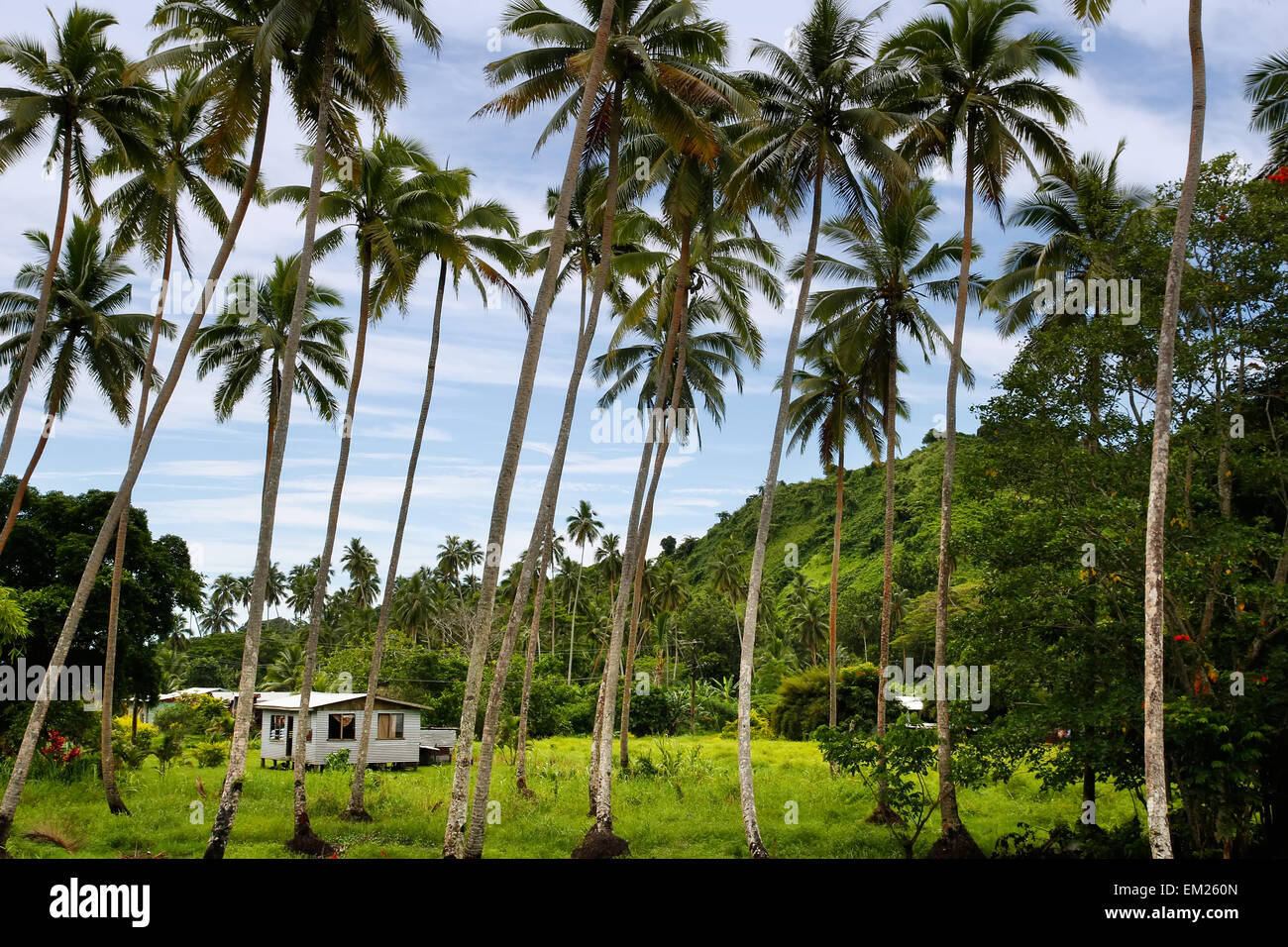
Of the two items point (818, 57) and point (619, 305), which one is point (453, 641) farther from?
point (818, 57)

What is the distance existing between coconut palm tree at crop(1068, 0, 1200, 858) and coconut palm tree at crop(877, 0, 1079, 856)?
5.19 metres

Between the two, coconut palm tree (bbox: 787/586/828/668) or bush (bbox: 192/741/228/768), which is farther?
coconut palm tree (bbox: 787/586/828/668)

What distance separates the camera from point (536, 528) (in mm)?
16859

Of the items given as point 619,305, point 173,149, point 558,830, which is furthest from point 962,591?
Answer: point 173,149

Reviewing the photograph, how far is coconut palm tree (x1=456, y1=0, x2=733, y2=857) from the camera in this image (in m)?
14.8

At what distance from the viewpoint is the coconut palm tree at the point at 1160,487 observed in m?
11.4

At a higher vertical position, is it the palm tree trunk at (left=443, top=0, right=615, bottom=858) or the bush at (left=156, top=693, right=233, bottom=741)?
the palm tree trunk at (left=443, top=0, right=615, bottom=858)

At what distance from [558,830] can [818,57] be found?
17296 mm

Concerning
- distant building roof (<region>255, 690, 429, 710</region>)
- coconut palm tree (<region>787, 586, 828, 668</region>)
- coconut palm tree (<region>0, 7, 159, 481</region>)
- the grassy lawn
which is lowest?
the grassy lawn

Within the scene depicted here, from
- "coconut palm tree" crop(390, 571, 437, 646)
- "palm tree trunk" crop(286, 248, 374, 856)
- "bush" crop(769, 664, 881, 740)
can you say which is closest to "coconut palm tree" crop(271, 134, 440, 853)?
"palm tree trunk" crop(286, 248, 374, 856)

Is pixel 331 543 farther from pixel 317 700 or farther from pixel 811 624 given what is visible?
pixel 811 624

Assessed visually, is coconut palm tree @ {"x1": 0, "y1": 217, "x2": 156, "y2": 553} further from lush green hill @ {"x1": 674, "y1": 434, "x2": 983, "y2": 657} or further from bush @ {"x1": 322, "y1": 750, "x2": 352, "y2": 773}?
lush green hill @ {"x1": 674, "y1": 434, "x2": 983, "y2": 657}

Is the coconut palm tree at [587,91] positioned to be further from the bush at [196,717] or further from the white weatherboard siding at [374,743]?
the bush at [196,717]

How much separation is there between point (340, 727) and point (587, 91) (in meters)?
27.1
